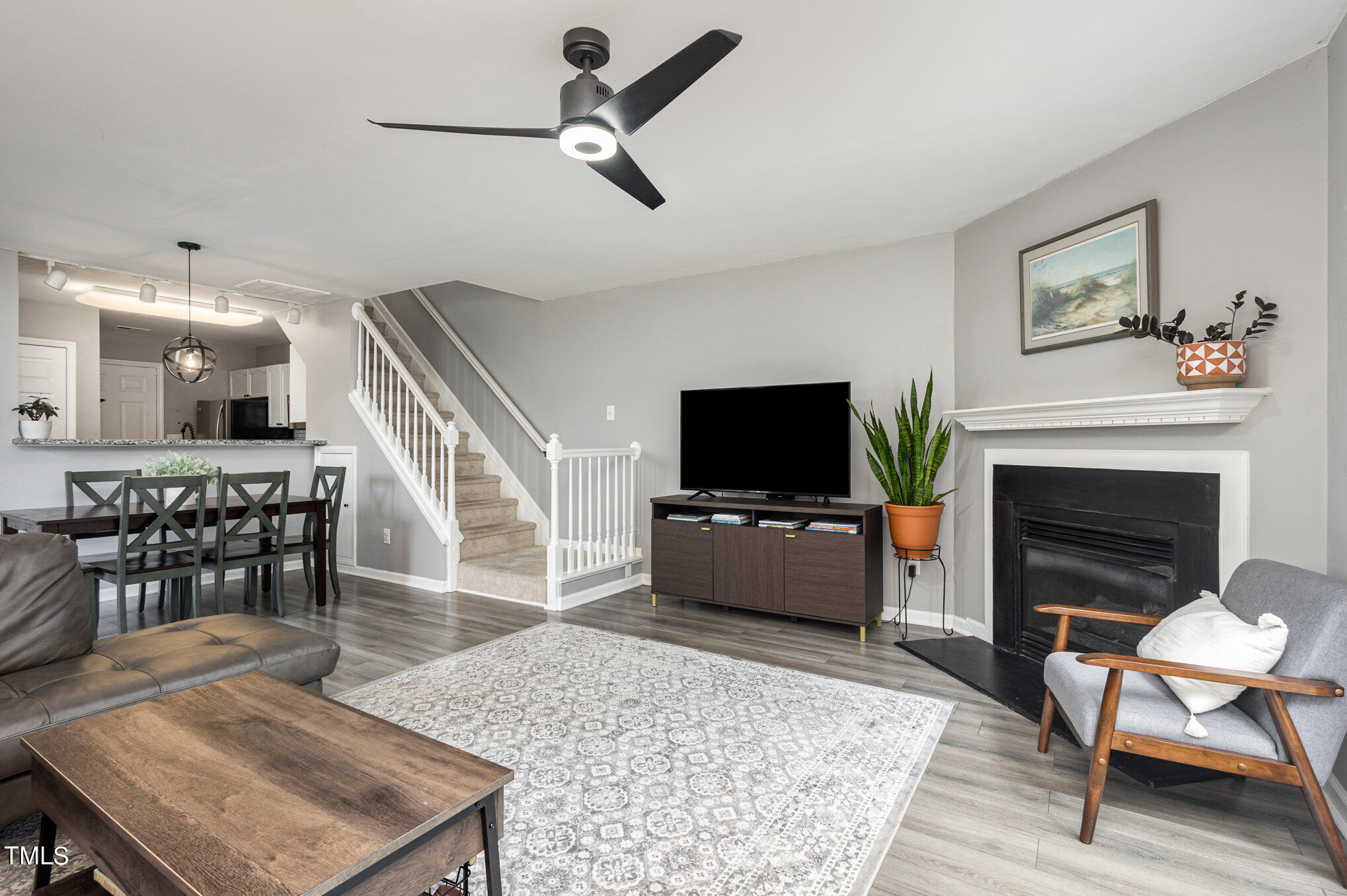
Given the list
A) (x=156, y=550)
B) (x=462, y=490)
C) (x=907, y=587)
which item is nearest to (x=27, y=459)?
(x=156, y=550)

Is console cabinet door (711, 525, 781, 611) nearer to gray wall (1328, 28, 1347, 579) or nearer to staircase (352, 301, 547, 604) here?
staircase (352, 301, 547, 604)

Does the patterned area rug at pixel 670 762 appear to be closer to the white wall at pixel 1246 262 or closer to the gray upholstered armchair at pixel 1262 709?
the gray upholstered armchair at pixel 1262 709

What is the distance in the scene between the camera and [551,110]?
2.38 m

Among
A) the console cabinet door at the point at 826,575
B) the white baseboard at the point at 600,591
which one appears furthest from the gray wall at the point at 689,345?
the console cabinet door at the point at 826,575

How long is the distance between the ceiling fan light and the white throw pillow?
2182mm

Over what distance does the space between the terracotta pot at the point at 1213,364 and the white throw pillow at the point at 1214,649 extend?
0.80 metres

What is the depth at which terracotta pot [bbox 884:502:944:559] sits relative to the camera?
3.46 meters

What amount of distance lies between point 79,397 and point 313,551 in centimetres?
384

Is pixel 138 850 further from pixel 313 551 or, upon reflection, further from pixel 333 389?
pixel 333 389

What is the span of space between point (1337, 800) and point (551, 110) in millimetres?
3338

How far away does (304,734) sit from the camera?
4.68ft

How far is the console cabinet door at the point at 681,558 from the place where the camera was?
164 inches

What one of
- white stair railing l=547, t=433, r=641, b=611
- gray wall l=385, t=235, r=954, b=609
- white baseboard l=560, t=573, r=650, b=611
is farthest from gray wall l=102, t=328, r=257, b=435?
white baseboard l=560, t=573, r=650, b=611

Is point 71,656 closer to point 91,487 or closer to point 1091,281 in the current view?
point 91,487
